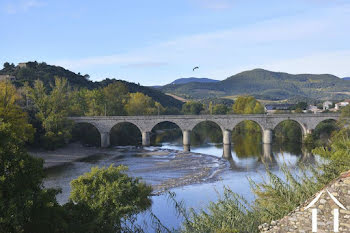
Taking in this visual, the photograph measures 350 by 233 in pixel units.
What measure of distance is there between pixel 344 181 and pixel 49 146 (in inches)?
1750

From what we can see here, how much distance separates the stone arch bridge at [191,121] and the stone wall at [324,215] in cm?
4539

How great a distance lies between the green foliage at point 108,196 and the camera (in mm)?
15922

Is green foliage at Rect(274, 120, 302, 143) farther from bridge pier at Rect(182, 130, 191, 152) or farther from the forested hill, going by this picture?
the forested hill

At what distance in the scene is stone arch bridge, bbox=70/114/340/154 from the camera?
2216 inches

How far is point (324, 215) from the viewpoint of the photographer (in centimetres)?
850

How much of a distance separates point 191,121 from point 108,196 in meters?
40.9

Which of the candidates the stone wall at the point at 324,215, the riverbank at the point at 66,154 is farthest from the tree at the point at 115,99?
the stone wall at the point at 324,215

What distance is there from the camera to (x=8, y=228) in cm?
1295

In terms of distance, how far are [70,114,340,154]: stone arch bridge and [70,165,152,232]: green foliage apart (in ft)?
121

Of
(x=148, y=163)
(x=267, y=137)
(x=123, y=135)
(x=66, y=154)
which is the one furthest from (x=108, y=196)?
(x=123, y=135)

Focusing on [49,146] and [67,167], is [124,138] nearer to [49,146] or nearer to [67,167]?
[49,146]

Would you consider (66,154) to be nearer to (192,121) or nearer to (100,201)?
(192,121)

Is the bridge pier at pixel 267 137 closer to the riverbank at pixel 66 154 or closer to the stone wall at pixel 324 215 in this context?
the riverbank at pixel 66 154

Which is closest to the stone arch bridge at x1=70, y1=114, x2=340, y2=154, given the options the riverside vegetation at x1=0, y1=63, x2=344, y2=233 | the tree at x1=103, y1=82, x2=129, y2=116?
the tree at x1=103, y1=82, x2=129, y2=116
